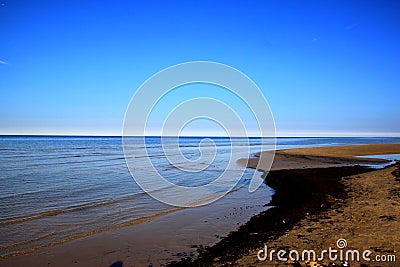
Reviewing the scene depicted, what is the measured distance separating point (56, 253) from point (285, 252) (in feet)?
19.2

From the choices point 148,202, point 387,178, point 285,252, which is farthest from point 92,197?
point 387,178

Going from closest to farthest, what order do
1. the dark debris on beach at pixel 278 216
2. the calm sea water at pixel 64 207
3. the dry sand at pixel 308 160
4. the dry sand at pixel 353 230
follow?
the dry sand at pixel 353 230, the dark debris on beach at pixel 278 216, the calm sea water at pixel 64 207, the dry sand at pixel 308 160

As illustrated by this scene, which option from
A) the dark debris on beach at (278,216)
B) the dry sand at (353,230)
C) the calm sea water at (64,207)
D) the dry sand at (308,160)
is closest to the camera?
the dry sand at (353,230)

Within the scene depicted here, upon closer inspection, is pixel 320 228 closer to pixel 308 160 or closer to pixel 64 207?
pixel 64 207

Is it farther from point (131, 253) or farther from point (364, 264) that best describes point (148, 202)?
point (364, 264)

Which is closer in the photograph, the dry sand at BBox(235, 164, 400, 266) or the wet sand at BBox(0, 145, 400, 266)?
the dry sand at BBox(235, 164, 400, 266)

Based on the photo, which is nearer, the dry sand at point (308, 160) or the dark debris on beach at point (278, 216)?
the dark debris on beach at point (278, 216)

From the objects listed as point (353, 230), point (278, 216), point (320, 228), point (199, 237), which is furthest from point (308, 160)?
point (199, 237)

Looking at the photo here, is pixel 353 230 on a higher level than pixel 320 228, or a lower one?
higher

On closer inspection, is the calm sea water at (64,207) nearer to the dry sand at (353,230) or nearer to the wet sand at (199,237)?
the wet sand at (199,237)

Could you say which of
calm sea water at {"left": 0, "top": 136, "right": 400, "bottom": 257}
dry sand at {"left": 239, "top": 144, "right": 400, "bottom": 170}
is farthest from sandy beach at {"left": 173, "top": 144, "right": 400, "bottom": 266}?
dry sand at {"left": 239, "top": 144, "right": 400, "bottom": 170}

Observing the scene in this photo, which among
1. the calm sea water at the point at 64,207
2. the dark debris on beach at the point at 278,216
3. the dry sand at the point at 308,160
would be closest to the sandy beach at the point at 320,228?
the dark debris on beach at the point at 278,216

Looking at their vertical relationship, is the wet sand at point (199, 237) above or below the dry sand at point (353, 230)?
below

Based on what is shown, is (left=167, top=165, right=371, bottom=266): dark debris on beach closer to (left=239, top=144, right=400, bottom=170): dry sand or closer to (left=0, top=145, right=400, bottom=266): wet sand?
(left=0, top=145, right=400, bottom=266): wet sand
